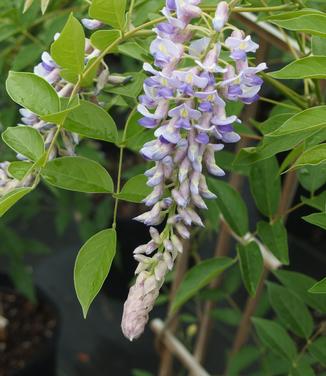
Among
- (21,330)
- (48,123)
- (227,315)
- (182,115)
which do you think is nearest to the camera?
(182,115)

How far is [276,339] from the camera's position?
969 mm

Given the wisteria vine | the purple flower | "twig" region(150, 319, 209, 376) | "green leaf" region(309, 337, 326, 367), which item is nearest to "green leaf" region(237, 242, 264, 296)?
"green leaf" region(309, 337, 326, 367)


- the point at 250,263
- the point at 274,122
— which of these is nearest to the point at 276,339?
the point at 250,263

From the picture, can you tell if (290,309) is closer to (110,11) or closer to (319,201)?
(319,201)

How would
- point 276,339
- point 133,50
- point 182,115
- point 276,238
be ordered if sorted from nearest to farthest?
point 182,115
point 133,50
point 276,238
point 276,339

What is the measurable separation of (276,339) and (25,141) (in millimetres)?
516

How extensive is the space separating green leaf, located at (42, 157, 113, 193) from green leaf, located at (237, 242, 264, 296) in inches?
9.5

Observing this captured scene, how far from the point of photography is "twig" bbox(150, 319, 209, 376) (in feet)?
4.39

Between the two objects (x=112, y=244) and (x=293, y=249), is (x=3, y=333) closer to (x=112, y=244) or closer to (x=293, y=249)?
(x=293, y=249)

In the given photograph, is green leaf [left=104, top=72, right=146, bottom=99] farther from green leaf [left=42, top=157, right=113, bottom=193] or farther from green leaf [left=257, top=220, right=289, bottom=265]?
green leaf [left=257, top=220, right=289, bottom=265]

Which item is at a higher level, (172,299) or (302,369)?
(302,369)

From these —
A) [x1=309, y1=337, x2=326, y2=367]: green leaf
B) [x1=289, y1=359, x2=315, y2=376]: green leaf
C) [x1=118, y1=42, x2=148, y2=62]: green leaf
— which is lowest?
[x1=289, y1=359, x2=315, y2=376]: green leaf

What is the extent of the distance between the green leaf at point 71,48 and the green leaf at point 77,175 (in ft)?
0.28

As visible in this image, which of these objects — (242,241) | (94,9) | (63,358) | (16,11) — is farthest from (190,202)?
(63,358)
